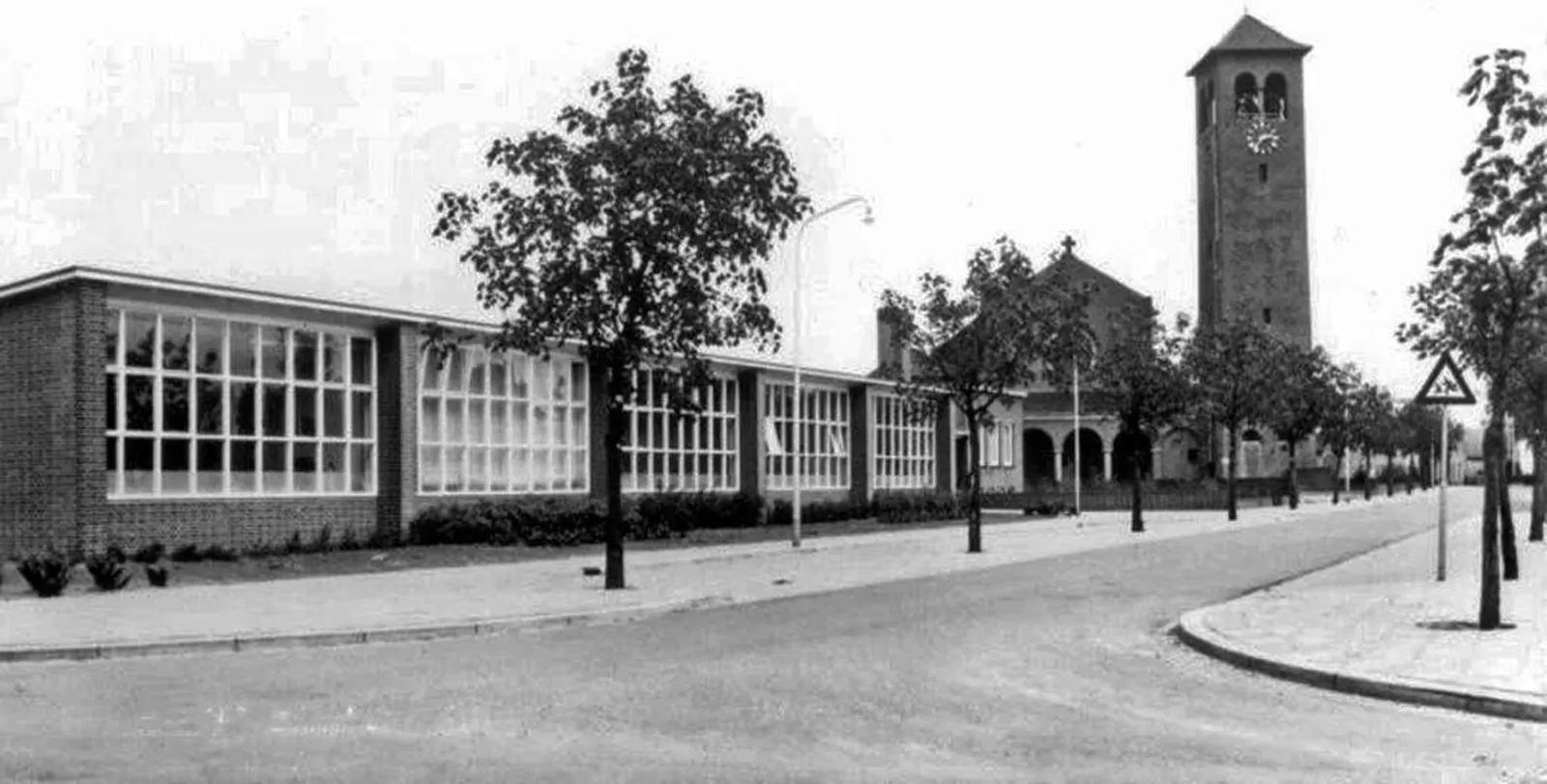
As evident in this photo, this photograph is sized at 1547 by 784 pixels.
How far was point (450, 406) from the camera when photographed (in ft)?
109

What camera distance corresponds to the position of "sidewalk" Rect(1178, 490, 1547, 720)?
1091cm

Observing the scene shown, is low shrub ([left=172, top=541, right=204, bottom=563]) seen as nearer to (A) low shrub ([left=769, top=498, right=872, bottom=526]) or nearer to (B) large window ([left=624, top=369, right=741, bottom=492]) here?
(B) large window ([left=624, top=369, right=741, bottom=492])

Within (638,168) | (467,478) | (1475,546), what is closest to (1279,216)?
(1475,546)

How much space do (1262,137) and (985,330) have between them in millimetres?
62538

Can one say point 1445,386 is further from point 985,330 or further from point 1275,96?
point 1275,96

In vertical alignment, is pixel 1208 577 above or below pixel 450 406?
below

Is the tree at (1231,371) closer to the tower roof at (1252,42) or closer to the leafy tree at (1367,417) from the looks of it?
the leafy tree at (1367,417)

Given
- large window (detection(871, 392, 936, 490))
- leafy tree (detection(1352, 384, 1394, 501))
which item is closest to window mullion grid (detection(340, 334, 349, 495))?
large window (detection(871, 392, 936, 490))

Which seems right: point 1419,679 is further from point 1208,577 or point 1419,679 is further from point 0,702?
point 1208,577

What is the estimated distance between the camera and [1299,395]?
60.0 metres

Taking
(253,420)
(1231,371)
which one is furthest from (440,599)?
(1231,371)

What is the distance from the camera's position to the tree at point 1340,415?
68250mm

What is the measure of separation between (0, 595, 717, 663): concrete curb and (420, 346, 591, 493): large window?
14470mm

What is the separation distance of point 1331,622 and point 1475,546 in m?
17.7
